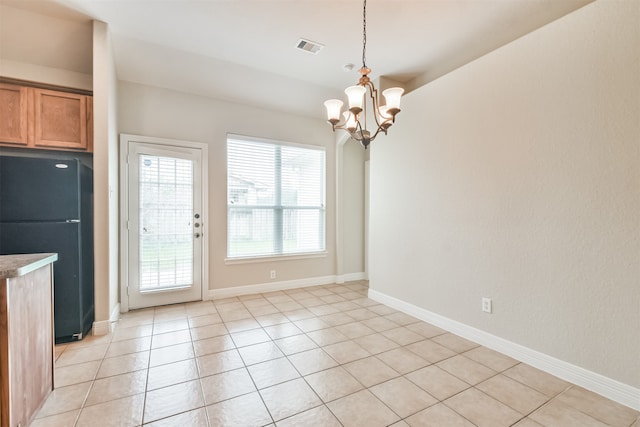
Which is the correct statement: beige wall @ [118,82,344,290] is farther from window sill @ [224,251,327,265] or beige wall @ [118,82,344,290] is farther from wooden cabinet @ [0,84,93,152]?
wooden cabinet @ [0,84,93,152]

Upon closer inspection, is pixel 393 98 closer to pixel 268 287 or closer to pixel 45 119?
pixel 268 287

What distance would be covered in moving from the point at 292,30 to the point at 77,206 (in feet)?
8.83

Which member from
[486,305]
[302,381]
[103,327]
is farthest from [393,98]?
[103,327]

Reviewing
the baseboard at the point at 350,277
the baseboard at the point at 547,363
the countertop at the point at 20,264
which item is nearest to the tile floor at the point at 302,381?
the baseboard at the point at 547,363

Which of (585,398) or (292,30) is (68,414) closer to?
(585,398)

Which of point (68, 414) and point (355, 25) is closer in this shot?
point (68, 414)

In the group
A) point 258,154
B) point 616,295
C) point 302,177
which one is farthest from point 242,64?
point 616,295

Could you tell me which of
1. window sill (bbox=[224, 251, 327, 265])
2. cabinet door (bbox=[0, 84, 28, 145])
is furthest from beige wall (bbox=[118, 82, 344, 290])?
cabinet door (bbox=[0, 84, 28, 145])

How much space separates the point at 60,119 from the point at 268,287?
314cm

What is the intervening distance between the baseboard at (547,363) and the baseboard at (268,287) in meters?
1.80

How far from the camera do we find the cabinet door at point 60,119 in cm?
275

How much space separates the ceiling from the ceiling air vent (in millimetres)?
64

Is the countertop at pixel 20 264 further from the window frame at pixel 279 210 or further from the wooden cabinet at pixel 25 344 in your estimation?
the window frame at pixel 279 210

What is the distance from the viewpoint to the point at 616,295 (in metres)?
1.84
